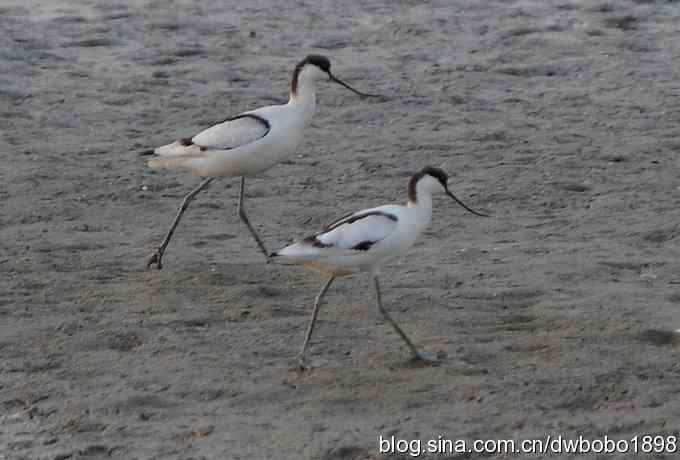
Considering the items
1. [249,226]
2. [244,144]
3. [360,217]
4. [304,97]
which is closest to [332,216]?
[249,226]

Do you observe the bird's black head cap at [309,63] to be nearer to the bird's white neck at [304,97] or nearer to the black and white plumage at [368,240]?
the bird's white neck at [304,97]

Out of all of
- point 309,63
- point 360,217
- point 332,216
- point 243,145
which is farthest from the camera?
point 332,216

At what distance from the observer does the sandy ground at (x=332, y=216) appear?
6.92 m

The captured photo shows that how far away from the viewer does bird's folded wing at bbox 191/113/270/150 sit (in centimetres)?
878

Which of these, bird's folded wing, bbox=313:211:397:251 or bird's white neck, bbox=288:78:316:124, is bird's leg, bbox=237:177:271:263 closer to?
bird's white neck, bbox=288:78:316:124

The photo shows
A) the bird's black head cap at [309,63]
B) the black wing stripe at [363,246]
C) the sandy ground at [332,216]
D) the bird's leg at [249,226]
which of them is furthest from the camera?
the bird's black head cap at [309,63]

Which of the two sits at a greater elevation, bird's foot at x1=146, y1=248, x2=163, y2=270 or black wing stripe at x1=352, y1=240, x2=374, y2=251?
black wing stripe at x1=352, y1=240, x2=374, y2=251

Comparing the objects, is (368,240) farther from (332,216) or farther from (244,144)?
(332,216)

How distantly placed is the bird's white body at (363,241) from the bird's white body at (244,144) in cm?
146

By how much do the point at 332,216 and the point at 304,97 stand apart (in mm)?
922

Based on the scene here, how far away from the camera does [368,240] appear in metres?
7.29

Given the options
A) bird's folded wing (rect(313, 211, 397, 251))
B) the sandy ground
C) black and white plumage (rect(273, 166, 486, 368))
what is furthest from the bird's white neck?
bird's folded wing (rect(313, 211, 397, 251))

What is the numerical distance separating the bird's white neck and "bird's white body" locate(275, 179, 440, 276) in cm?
164

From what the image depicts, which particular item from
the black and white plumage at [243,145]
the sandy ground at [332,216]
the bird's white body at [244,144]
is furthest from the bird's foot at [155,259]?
the bird's white body at [244,144]
